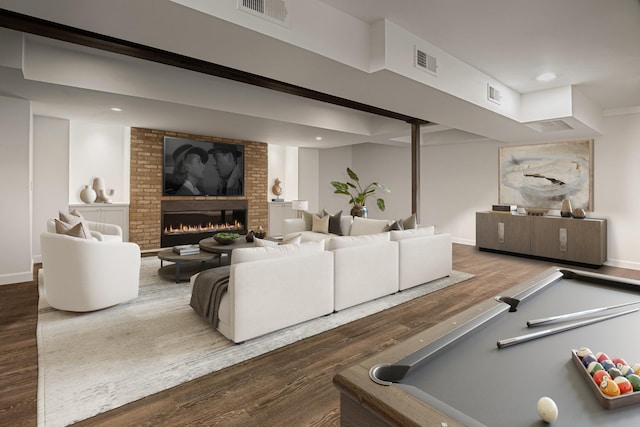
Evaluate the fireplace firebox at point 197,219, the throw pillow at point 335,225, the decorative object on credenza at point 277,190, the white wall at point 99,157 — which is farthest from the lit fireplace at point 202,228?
the throw pillow at point 335,225

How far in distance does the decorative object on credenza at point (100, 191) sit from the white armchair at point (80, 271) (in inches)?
135

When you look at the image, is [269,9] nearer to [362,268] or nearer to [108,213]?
[362,268]

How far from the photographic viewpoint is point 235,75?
3.69 meters

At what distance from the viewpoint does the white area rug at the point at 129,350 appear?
2.04 m

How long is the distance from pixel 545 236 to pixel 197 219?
7031 mm

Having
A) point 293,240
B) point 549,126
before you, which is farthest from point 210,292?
point 549,126

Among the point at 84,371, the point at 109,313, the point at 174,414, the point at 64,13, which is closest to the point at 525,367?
the point at 174,414

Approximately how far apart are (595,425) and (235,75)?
3.86 meters

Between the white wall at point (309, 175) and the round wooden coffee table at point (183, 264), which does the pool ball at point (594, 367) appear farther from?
the white wall at point (309, 175)

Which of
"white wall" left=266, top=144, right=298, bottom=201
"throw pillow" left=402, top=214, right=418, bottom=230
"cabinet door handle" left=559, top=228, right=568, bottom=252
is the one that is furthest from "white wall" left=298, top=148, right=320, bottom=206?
"cabinet door handle" left=559, top=228, right=568, bottom=252

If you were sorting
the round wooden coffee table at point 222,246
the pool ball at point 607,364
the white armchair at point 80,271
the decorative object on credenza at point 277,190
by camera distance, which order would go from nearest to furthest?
the pool ball at point 607,364, the white armchair at point 80,271, the round wooden coffee table at point 222,246, the decorative object on credenza at point 277,190

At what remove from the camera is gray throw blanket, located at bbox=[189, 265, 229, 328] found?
114 inches

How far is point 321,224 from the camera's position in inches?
248

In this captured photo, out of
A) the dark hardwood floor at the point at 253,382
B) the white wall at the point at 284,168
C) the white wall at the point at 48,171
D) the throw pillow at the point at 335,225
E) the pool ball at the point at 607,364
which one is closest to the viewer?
the pool ball at the point at 607,364
